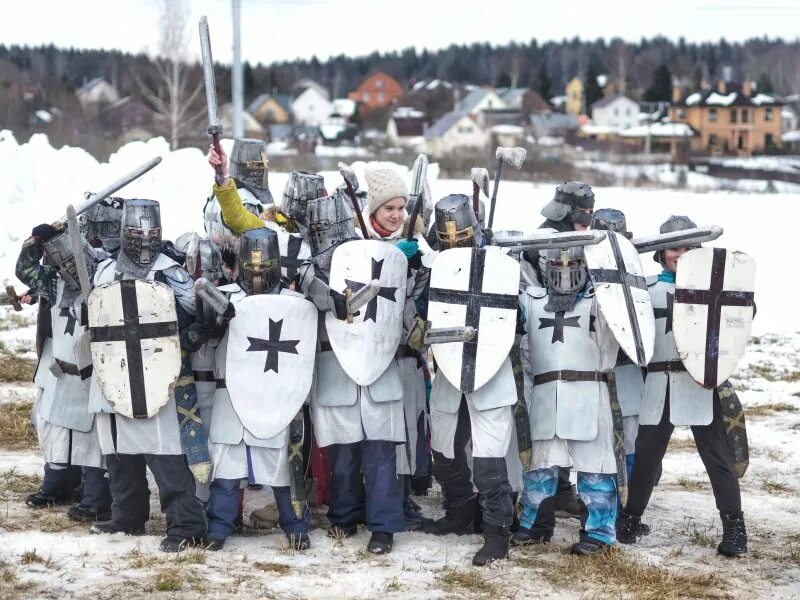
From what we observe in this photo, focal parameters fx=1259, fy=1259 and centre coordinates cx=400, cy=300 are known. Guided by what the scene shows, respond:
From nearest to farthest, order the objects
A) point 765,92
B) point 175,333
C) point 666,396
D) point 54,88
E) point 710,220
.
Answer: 1. point 175,333
2. point 666,396
3. point 710,220
4. point 54,88
5. point 765,92

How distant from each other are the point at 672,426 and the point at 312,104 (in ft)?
216

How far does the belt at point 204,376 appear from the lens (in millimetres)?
6102

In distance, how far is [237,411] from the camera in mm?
5910

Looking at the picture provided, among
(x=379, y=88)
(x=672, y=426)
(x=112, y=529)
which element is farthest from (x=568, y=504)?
(x=379, y=88)

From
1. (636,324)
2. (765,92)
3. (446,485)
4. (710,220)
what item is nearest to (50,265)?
(446,485)

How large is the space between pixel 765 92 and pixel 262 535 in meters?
59.1

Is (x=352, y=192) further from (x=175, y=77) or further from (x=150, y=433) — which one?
(x=175, y=77)

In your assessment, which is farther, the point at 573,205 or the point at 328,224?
the point at 573,205

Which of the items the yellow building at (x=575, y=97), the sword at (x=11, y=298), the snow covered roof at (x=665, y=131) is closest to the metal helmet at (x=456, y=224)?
the sword at (x=11, y=298)

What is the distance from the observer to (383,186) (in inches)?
252

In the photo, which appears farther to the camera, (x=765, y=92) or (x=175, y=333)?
(x=765, y=92)

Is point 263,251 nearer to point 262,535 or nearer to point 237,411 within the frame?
point 237,411

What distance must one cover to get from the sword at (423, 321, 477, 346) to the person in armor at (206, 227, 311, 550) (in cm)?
80

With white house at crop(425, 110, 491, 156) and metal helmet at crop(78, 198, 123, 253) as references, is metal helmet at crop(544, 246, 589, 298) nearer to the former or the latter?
metal helmet at crop(78, 198, 123, 253)
